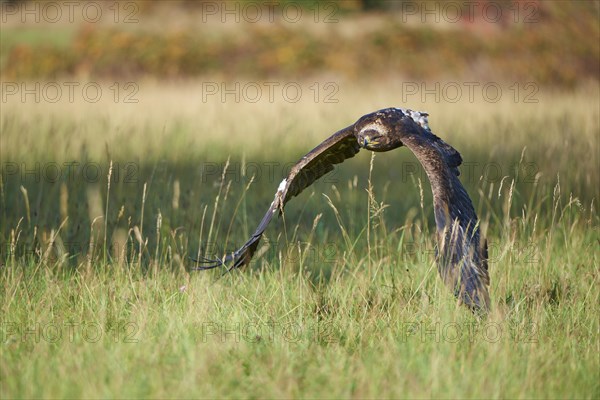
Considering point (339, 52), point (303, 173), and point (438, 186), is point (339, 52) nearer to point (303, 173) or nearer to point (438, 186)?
point (303, 173)

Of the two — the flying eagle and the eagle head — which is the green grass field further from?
the eagle head

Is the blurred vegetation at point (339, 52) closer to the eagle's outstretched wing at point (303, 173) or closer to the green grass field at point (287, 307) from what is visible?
the green grass field at point (287, 307)

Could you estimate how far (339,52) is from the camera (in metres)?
19.5

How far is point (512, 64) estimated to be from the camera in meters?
18.6

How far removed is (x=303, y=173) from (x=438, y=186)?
2.76 ft

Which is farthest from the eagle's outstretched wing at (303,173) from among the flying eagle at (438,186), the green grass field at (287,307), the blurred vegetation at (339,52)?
the blurred vegetation at (339,52)

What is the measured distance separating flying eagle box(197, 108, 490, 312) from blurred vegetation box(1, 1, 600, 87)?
14403 millimetres

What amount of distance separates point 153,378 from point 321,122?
242 inches

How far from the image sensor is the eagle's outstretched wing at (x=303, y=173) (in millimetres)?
3668

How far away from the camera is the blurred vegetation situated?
18.6 meters

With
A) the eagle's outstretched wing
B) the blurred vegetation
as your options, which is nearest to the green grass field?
the eagle's outstretched wing

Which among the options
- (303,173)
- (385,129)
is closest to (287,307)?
(303,173)

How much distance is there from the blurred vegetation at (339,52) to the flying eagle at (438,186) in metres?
14.4

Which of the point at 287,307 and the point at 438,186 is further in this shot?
the point at 287,307
